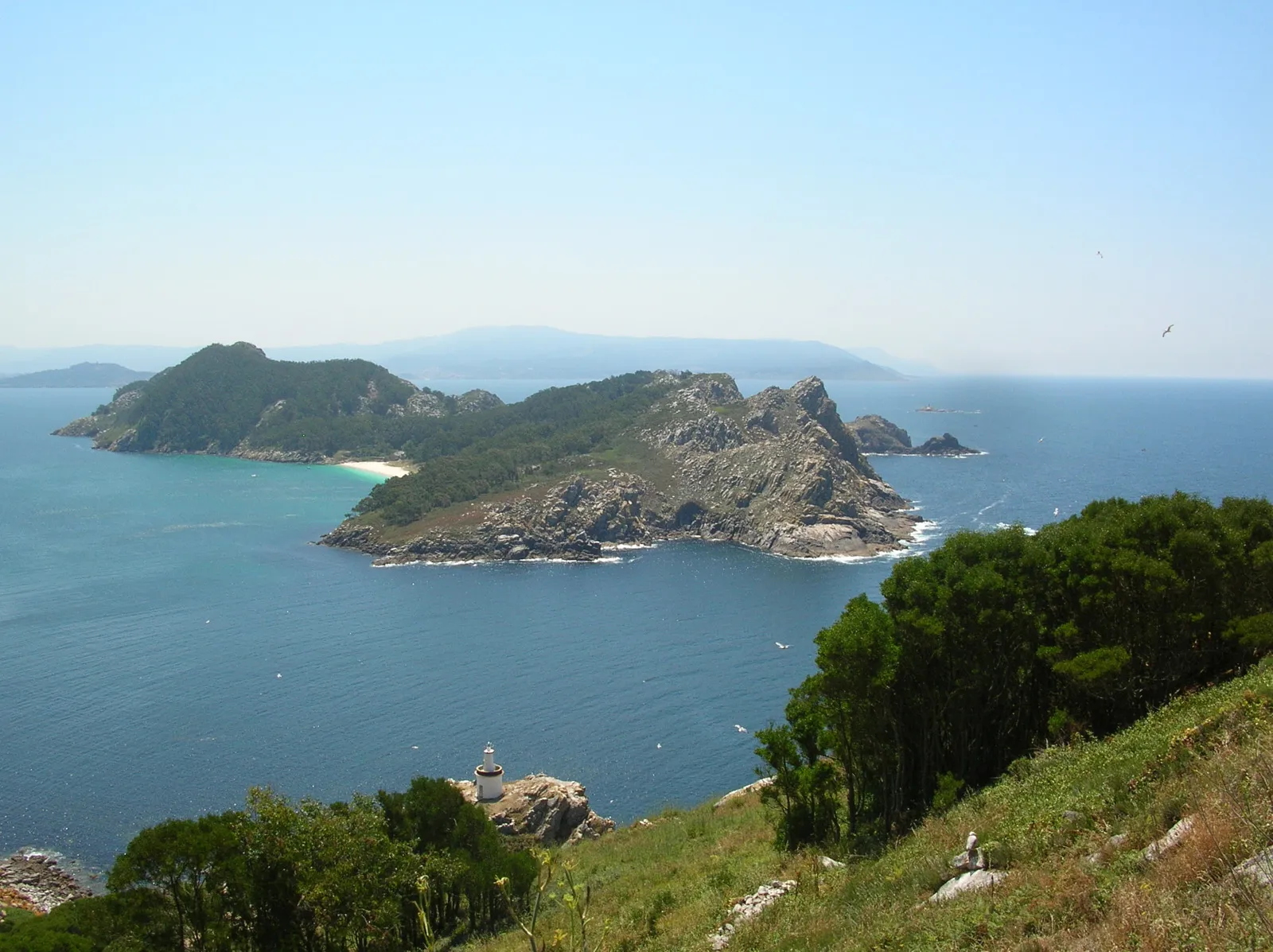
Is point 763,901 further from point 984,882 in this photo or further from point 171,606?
point 171,606

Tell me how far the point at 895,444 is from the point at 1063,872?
185 metres

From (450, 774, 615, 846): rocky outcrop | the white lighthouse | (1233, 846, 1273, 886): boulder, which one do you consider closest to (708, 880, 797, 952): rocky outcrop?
(1233, 846, 1273, 886): boulder

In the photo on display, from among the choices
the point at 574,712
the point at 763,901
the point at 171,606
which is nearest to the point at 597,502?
the point at 171,606

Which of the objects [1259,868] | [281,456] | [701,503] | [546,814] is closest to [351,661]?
[546,814]

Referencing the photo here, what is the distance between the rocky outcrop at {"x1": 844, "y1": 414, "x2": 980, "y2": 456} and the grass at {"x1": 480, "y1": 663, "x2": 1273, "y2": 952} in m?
163

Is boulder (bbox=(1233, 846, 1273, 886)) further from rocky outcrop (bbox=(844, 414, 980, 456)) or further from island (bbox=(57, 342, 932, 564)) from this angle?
rocky outcrop (bbox=(844, 414, 980, 456))

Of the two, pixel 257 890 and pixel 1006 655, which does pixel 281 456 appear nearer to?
pixel 257 890

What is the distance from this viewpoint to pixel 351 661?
2876 inches

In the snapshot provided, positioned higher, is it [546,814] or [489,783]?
[489,783]

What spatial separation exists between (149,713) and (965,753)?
5318 centimetres

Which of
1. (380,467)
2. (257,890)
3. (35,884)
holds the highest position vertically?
(380,467)

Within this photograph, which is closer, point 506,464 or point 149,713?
point 149,713

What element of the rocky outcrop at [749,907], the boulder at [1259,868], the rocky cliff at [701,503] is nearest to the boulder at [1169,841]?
the boulder at [1259,868]

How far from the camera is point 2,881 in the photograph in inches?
1654
